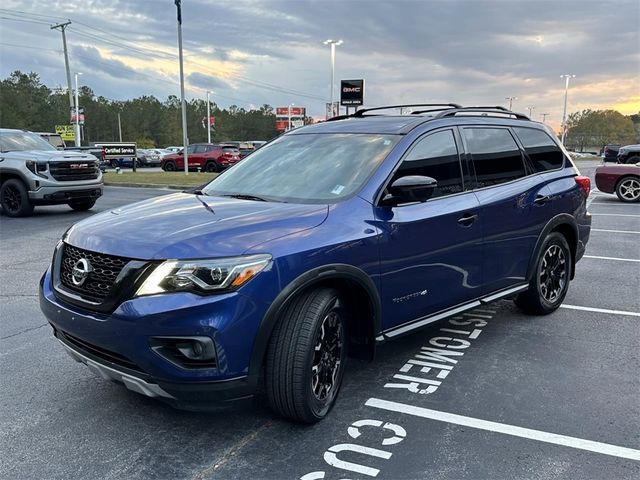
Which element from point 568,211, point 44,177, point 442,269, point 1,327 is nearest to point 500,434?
point 442,269

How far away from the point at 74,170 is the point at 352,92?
25.0 metres

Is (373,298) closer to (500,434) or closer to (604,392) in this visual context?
(500,434)

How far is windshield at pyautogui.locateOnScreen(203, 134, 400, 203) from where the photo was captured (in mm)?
3697

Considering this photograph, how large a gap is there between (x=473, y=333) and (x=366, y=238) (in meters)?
2.02

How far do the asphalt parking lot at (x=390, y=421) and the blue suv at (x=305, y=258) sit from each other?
32 centimetres

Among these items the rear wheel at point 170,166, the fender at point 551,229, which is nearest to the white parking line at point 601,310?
the fender at point 551,229

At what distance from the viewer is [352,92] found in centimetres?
3431

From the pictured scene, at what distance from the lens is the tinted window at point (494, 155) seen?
447 centimetres

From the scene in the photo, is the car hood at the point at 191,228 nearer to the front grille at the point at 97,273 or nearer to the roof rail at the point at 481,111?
the front grille at the point at 97,273

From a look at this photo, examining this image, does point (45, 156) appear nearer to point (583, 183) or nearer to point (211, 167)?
point (583, 183)

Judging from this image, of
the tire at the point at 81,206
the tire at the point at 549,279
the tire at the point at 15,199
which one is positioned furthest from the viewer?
the tire at the point at 81,206

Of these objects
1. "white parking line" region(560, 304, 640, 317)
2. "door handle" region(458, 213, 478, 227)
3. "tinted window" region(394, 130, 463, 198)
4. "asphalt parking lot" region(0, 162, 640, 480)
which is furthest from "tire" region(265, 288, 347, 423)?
"white parking line" region(560, 304, 640, 317)

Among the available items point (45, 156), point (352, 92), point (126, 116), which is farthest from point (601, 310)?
point (126, 116)

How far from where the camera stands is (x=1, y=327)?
4910 millimetres
